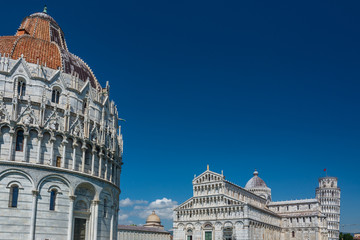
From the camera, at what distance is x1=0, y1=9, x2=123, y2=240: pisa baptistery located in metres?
33.6

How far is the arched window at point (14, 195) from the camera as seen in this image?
3316 centimetres

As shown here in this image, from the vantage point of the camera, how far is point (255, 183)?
379 feet

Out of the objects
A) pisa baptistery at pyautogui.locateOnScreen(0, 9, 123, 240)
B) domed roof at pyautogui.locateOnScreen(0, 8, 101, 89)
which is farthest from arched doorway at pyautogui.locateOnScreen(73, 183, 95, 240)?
domed roof at pyautogui.locateOnScreen(0, 8, 101, 89)

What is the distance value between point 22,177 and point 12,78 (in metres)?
9.99

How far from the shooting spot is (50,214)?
34594mm

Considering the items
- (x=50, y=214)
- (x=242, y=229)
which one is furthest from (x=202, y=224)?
(x=50, y=214)

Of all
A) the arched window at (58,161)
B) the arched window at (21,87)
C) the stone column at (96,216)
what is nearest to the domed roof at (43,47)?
the arched window at (21,87)

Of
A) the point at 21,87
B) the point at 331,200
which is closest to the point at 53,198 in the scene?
the point at 21,87

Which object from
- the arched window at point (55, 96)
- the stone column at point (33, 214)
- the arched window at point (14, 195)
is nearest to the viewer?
the stone column at point (33, 214)

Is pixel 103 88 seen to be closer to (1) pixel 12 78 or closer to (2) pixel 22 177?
(1) pixel 12 78

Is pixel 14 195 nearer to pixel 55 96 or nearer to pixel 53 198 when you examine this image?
pixel 53 198

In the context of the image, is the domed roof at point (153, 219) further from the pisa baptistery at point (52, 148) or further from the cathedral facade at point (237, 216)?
the pisa baptistery at point (52, 148)

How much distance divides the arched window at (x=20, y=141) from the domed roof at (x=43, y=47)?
8.06 metres

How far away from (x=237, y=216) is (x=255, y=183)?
3657cm
